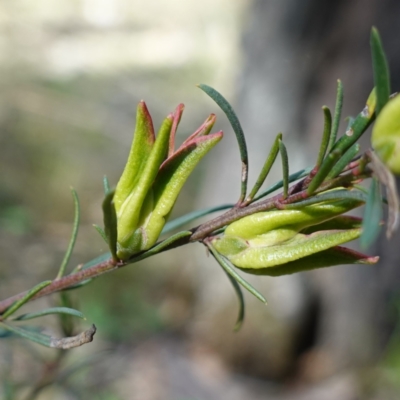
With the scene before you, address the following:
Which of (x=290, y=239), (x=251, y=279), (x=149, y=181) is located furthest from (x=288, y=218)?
(x=251, y=279)

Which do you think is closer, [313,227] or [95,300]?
[313,227]

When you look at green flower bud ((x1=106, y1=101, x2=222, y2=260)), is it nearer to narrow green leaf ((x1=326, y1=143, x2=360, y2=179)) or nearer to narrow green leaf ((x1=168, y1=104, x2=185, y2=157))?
narrow green leaf ((x1=168, y1=104, x2=185, y2=157))

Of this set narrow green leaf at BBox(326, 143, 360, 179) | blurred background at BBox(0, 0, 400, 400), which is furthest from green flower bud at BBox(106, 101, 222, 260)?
blurred background at BBox(0, 0, 400, 400)

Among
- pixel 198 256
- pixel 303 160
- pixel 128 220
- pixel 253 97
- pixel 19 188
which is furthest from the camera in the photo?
pixel 19 188

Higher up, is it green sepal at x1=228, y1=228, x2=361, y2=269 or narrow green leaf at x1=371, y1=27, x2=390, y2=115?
narrow green leaf at x1=371, y1=27, x2=390, y2=115

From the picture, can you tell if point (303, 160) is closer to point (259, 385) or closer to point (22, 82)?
point (259, 385)

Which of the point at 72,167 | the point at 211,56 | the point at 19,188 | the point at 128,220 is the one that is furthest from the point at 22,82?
the point at 128,220
